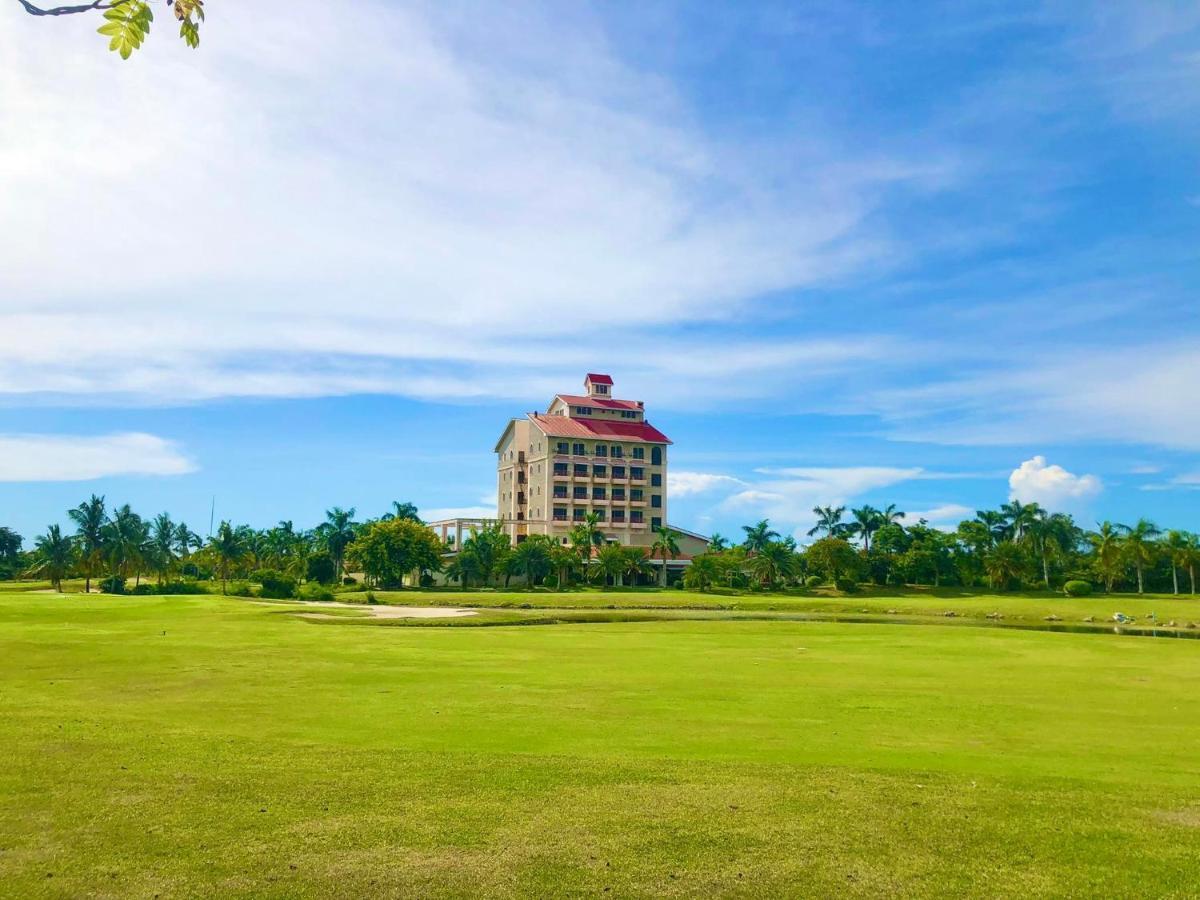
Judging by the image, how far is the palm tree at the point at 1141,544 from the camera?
119062mm

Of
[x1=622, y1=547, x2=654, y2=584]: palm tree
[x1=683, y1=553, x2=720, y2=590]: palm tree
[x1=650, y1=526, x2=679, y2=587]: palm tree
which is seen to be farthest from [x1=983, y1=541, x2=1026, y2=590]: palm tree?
[x1=622, y1=547, x2=654, y2=584]: palm tree

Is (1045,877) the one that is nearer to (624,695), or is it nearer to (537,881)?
(537,881)

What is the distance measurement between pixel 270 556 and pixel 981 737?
6459 inches

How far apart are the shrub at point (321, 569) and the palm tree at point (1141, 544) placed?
113 meters

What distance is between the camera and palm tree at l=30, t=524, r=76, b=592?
397 ft

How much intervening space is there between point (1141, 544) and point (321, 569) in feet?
381

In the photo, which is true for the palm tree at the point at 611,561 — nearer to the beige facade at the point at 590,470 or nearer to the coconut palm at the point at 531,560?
the coconut palm at the point at 531,560

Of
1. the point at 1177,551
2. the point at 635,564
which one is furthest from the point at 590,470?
the point at 1177,551

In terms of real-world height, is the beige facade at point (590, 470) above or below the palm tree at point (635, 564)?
above

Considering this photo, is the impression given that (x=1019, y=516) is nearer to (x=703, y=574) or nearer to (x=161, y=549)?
(x=703, y=574)

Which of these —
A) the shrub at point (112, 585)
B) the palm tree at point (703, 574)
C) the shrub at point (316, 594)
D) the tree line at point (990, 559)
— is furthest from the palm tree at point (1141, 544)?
the shrub at point (112, 585)

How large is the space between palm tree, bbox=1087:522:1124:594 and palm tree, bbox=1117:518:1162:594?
43.2 inches

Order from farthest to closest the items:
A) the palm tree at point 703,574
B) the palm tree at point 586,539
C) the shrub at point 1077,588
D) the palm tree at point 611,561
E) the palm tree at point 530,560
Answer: the palm tree at point 586,539, the palm tree at point 611,561, the palm tree at point 703,574, the palm tree at point 530,560, the shrub at point 1077,588

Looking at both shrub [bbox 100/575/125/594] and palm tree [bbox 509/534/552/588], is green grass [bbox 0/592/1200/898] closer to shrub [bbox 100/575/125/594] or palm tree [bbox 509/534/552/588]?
shrub [bbox 100/575/125/594]
